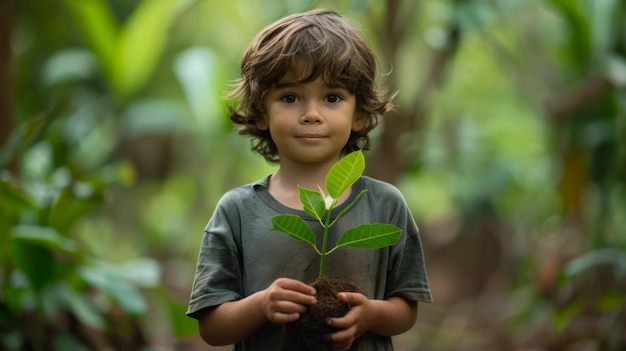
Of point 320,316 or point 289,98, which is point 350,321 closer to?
point 320,316

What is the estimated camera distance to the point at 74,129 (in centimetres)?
452

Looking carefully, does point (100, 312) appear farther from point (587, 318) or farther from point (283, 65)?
point (587, 318)

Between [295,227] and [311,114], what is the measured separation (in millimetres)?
219

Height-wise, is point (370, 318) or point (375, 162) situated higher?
point (375, 162)

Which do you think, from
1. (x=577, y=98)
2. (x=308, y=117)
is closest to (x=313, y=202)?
(x=308, y=117)

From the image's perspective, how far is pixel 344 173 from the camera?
64.0 inches

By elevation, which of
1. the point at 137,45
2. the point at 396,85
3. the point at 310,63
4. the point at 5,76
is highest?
the point at 137,45

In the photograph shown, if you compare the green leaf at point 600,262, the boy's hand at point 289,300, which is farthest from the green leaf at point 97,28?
the boy's hand at point 289,300

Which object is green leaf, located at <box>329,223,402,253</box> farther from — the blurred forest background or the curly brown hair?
the blurred forest background

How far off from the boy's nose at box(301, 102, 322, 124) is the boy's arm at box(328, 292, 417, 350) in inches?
13.1

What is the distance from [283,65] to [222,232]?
341mm

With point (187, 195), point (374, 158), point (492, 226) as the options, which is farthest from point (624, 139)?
point (187, 195)

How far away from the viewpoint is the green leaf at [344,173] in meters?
1.61

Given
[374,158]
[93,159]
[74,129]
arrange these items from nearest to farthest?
[374,158], [74,129], [93,159]
